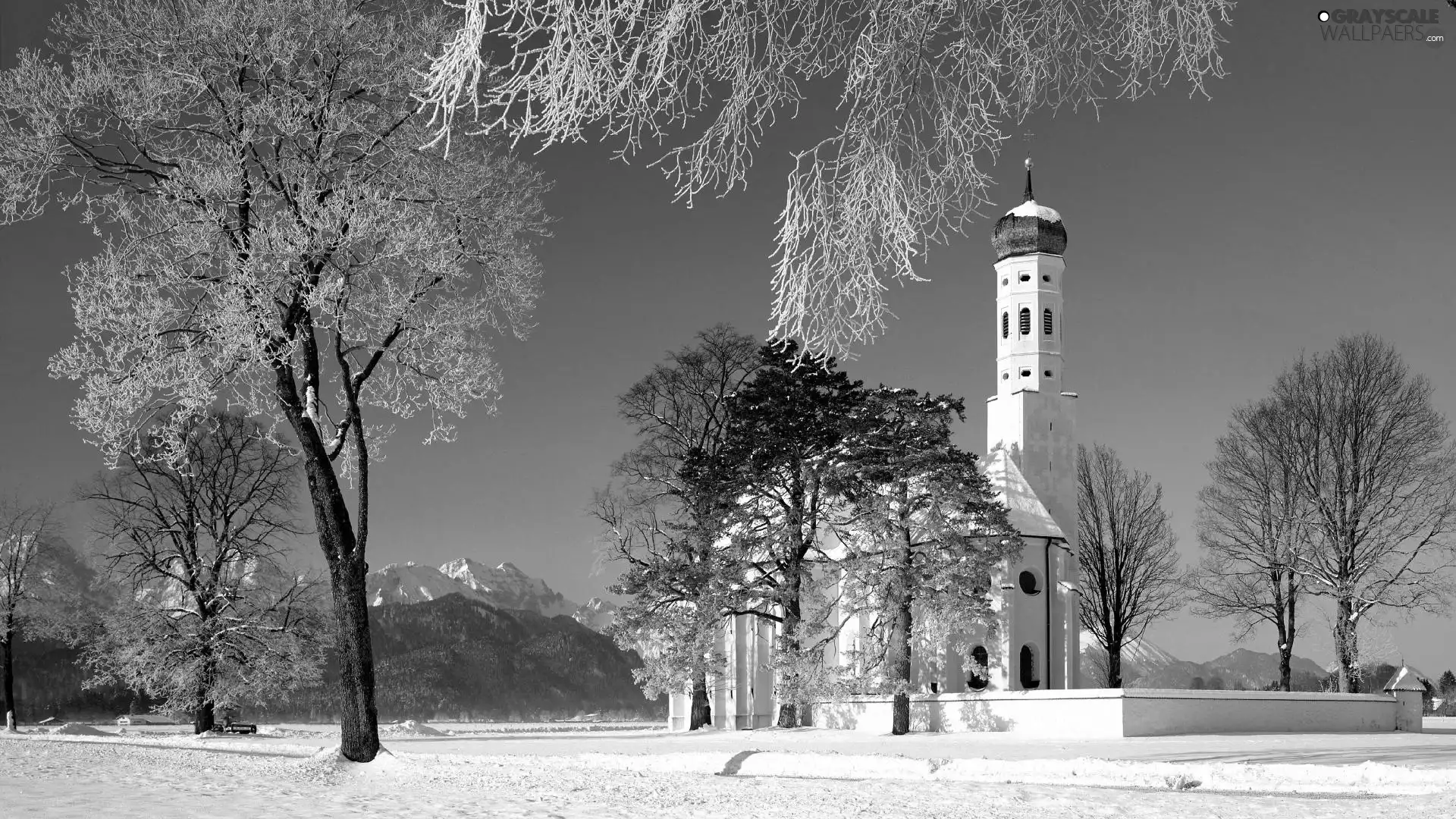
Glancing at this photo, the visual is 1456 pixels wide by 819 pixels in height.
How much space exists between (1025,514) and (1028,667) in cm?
507

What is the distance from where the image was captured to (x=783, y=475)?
3438 centimetres

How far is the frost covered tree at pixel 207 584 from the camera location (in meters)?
31.7

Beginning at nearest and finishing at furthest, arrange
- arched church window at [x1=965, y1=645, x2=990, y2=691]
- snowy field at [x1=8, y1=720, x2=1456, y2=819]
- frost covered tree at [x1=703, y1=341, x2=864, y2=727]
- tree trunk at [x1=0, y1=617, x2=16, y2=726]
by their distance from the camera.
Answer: snowy field at [x1=8, y1=720, x2=1456, y2=819] → frost covered tree at [x1=703, y1=341, x2=864, y2=727] → arched church window at [x1=965, y1=645, x2=990, y2=691] → tree trunk at [x1=0, y1=617, x2=16, y2=726]

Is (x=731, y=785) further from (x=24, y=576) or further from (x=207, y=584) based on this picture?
(x=24, y=576)

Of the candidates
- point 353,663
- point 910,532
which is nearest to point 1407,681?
point 910,532

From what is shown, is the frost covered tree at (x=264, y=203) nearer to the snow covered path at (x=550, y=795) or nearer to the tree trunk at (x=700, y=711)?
the snow covered path at (x=550, y=795)

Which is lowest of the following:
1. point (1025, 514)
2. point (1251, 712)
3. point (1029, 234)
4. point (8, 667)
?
point (1251, 712)

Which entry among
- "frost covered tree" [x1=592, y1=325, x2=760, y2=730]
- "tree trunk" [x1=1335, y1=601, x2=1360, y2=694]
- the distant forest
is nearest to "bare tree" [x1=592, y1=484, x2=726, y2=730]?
"frost covered tree" [x1=592, y1=325, x2=760, y2=730]

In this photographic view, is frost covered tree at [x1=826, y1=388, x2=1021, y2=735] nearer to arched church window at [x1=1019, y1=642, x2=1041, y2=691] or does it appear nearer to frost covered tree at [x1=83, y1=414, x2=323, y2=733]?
arched church window at [x1=1019, y1=642, x2=1041, y2=691]

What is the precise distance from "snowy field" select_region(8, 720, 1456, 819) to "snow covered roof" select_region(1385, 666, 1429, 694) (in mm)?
14720

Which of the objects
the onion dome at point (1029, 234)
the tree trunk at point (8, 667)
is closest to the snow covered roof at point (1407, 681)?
the onion dome at point (1029, 234)

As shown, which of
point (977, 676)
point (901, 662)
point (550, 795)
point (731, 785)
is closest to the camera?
point (550, 795)

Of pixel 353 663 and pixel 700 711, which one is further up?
pixel 353 663

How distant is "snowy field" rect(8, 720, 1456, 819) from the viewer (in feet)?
38.6
